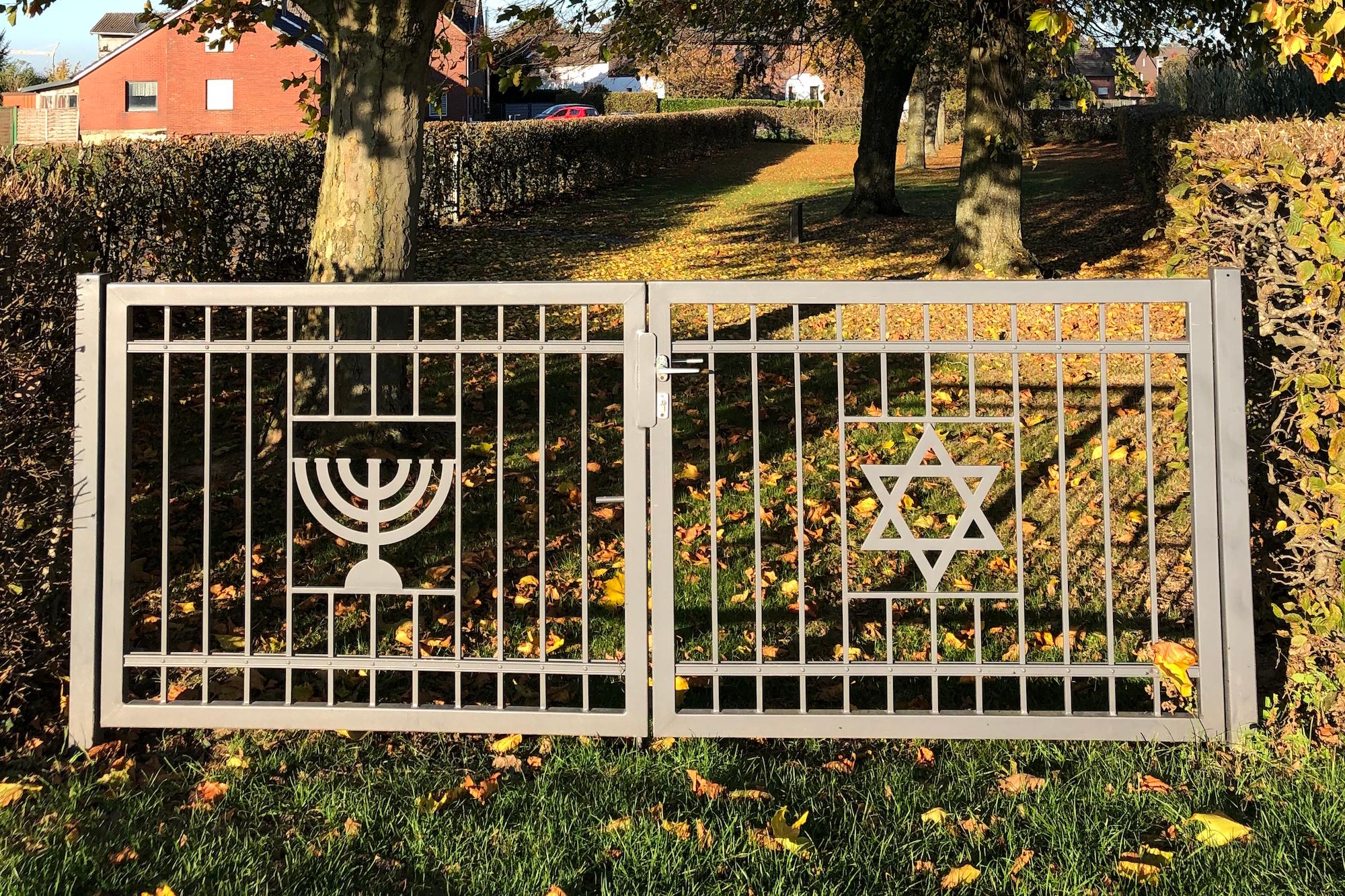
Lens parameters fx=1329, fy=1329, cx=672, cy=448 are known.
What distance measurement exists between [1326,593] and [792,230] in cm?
1676

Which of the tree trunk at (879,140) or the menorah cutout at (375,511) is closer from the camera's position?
the menorah cutout at (375,511)

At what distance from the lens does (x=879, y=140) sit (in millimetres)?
23297

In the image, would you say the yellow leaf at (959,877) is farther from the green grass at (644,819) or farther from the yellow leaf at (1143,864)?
the yellow leaf at (1143,864)

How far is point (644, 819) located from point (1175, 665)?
5.75 feet

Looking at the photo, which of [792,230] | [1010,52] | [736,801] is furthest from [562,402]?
[792,230]

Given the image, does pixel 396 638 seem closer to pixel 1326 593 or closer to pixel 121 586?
pixel 121 586

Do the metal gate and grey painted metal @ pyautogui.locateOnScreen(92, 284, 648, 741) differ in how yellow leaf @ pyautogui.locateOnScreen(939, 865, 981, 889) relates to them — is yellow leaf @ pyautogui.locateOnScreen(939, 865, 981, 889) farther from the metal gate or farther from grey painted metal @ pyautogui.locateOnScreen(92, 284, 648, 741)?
grey painted metal @ pyautogui.locateOnScreen(92, 284, 648, 741)

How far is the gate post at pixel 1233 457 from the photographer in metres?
4.03

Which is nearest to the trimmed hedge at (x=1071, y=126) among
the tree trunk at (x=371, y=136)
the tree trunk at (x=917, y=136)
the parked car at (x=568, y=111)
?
the tree trunk at (x=917, y=136)

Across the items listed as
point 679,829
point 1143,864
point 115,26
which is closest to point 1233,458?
point 1143,864

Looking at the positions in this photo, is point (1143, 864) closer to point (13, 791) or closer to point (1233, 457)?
point (1233, 457)

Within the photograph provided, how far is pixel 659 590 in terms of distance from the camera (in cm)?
422

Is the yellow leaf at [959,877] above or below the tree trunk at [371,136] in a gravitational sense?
below

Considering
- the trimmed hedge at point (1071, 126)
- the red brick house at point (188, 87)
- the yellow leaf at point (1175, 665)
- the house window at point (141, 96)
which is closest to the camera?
the yellow leaf at point (1175, 665)
